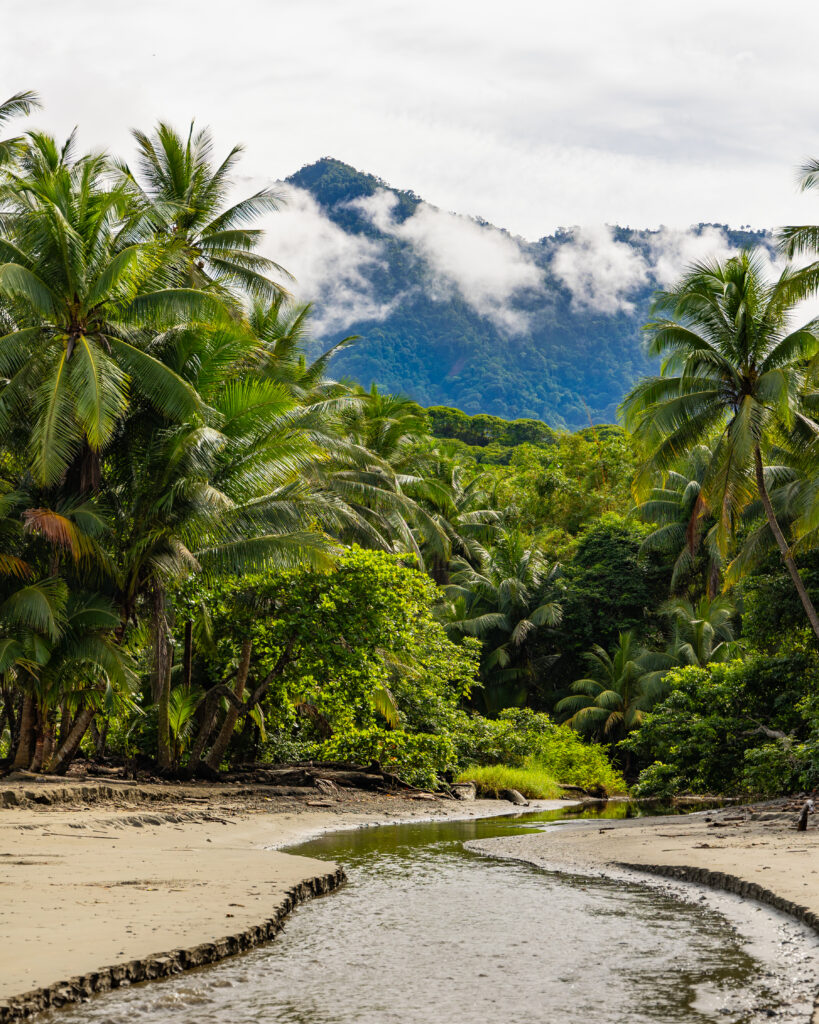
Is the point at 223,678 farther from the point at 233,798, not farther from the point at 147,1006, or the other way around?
the point at 147,1006

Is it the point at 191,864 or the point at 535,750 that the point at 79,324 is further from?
the point at 535,750

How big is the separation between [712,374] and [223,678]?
12034 mm

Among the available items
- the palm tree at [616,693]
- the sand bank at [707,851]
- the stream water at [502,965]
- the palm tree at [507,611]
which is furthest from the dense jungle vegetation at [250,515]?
the stream water at [502,965]

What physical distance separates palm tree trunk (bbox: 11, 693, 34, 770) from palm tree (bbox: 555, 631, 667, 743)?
21.2 m

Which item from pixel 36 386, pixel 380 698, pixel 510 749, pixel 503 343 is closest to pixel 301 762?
pixel 380 698

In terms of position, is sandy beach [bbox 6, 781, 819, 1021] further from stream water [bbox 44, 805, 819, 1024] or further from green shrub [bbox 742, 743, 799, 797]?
green shrub [bbox 742, 743, 799, 797]

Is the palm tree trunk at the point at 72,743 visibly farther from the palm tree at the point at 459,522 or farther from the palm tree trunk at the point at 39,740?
the palm tree at the point at 459,522

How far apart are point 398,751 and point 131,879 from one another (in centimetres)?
1285

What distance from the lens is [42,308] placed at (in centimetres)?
1423

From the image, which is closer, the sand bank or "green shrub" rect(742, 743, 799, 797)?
the sand bank

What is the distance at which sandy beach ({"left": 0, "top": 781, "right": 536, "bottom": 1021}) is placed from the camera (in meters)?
5.28

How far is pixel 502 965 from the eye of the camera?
5.89 meters

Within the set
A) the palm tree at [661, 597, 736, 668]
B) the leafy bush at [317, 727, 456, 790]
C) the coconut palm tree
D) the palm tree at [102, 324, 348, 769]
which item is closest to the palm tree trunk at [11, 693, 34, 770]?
the palm tree at [102, 324, 348, 769]

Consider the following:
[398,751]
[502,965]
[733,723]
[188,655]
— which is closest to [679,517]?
[733,723]
